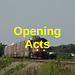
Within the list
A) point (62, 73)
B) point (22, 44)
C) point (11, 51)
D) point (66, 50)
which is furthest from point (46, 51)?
point (66, 50)

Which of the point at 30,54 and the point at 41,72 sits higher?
the point at 30,54

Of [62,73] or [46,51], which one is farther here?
[46,51]

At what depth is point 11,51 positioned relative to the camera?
4100 cm

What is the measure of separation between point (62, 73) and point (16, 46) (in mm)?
A: 25717

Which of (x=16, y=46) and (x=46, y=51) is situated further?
(x=16, y=46)

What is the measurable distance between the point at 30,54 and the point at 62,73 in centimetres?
2063

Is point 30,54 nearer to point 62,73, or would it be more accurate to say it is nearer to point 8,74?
point 8,74

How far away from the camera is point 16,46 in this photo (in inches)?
1496

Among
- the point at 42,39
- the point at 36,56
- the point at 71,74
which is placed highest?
the point at 42,39

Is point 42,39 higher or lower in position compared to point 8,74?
higher

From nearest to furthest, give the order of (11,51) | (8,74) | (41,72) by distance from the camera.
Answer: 1. (41,72)
2. (8,74)
3. (11,51)

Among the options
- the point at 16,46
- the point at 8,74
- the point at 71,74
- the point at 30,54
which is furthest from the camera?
the point at 16,46

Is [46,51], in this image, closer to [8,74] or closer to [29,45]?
[29,45]

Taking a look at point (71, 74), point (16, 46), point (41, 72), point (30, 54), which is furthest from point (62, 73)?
point (16, 46)
